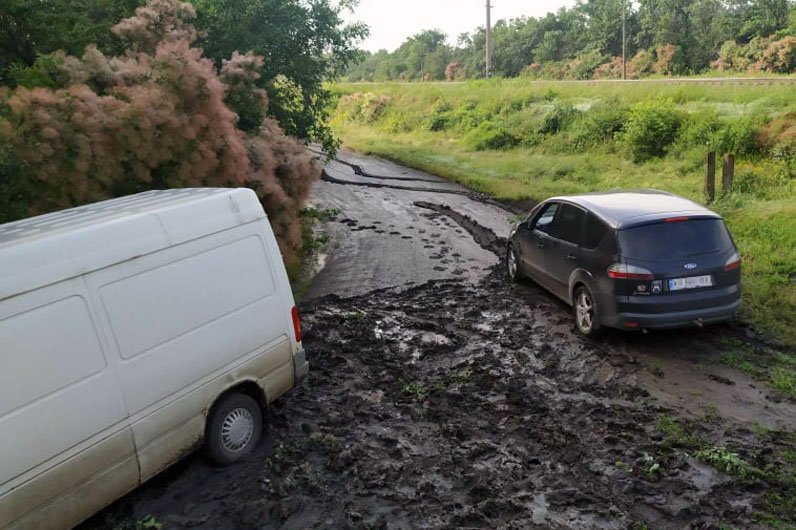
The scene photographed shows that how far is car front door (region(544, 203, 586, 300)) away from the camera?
28.9 ft

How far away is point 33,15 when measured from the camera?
10.5m

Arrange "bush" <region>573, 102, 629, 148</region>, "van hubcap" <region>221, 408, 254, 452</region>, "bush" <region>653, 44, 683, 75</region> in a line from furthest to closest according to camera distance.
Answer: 1. "bush" <region>653, 44, 683, 75</region>
2. "bush" <region>573, 102, 629, 148</region>
3. "van hubcap" <region>221, 408, 254, 452</region>

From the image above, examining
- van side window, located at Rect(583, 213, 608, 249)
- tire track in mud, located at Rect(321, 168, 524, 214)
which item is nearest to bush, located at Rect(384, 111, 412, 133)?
tire track in mud, located at Rect(321, 168, 524, 214)

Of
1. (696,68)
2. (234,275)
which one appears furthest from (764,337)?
(696,68)

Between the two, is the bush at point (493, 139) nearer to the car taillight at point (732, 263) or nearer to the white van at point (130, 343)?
the car taillight at point (732, 263)

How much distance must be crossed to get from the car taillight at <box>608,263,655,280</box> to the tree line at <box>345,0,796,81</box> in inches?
539

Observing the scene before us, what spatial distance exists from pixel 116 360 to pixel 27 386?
0.64 meters

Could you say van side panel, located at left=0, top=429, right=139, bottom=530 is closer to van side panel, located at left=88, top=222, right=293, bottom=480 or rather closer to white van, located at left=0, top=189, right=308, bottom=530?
white van, located at left=0, top=189, right=308, bottom=530

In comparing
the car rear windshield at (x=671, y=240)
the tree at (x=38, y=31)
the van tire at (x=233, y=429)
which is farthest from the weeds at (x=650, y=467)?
the tree at (x=38, y=31)

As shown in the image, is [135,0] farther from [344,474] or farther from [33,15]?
[344,474]

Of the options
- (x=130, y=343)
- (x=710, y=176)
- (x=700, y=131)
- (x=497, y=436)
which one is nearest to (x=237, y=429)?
(x=130, y=343)

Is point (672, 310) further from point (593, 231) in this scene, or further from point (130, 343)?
point (130, 343)

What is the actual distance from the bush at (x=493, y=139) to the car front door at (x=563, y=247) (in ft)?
65.9

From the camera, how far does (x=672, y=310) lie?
7.63 metres
